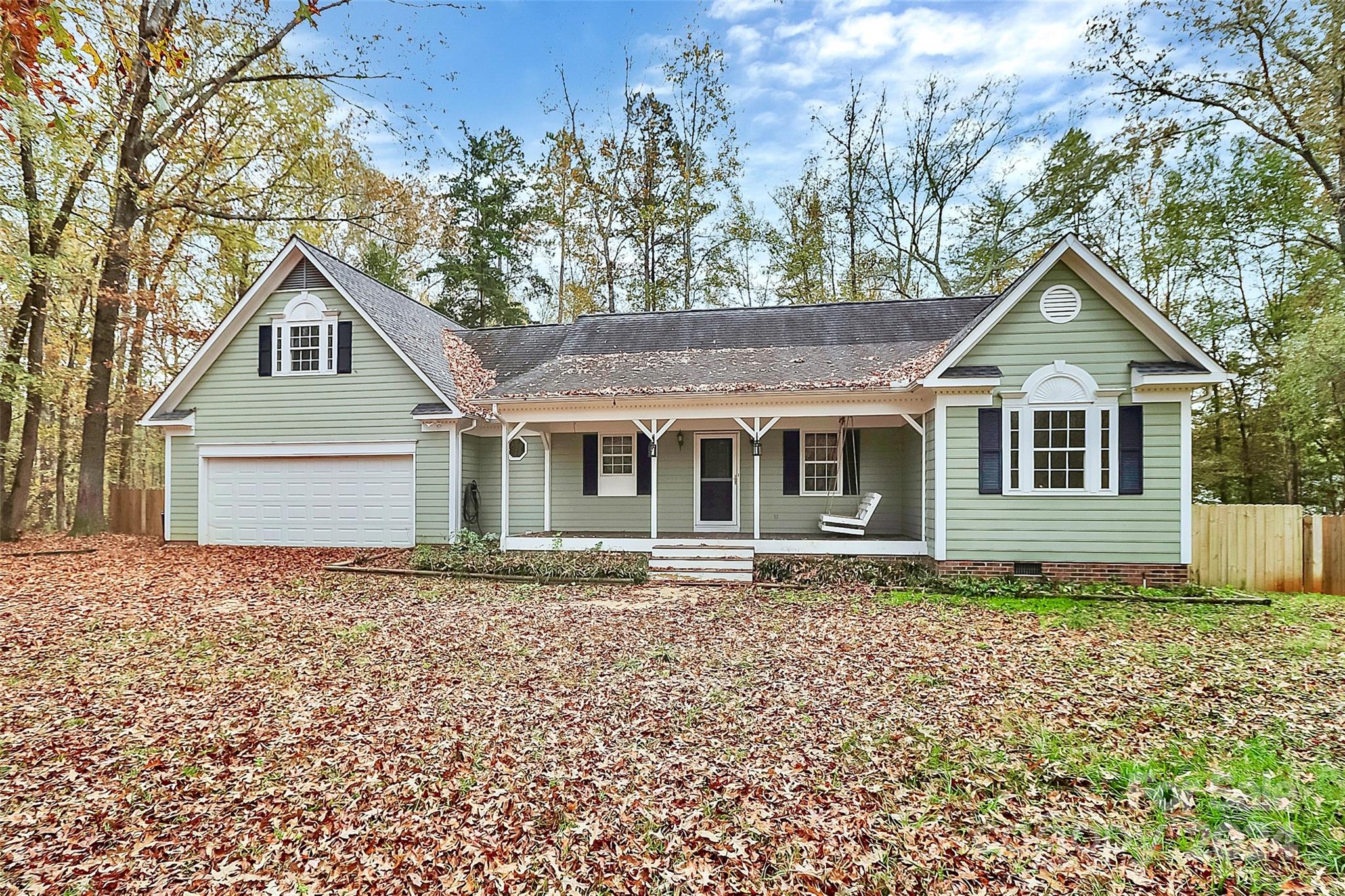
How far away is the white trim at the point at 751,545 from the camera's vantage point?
10648 millimetres

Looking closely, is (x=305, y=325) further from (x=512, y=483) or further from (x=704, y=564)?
(x=704, y=564)

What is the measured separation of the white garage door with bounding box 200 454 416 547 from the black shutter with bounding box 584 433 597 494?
3.56m

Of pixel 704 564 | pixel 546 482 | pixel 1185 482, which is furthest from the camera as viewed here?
pixel 546 482

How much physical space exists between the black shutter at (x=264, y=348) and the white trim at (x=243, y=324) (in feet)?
1.35

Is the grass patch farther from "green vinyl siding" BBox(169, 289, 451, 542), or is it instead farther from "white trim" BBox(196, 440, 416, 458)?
"white trim" BBox(196, 440, 416, 458)

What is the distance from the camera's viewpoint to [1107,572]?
9.65m

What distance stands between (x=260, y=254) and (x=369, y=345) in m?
10.7

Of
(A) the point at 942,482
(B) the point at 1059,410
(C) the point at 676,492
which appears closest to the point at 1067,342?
(B) the point at 1059,410

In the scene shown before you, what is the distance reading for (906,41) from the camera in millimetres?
18188

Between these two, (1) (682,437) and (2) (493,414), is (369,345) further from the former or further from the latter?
(1) (682,437)

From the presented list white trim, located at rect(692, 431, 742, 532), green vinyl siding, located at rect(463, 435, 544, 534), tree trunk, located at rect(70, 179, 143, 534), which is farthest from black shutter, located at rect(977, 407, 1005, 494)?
tree trunk, located at rect(70, 179, 143, 534)

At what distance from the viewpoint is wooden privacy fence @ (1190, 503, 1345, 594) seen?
383 inches

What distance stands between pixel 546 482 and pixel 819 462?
18.5 feet

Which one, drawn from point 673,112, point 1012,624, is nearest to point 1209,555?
point 1012,624
